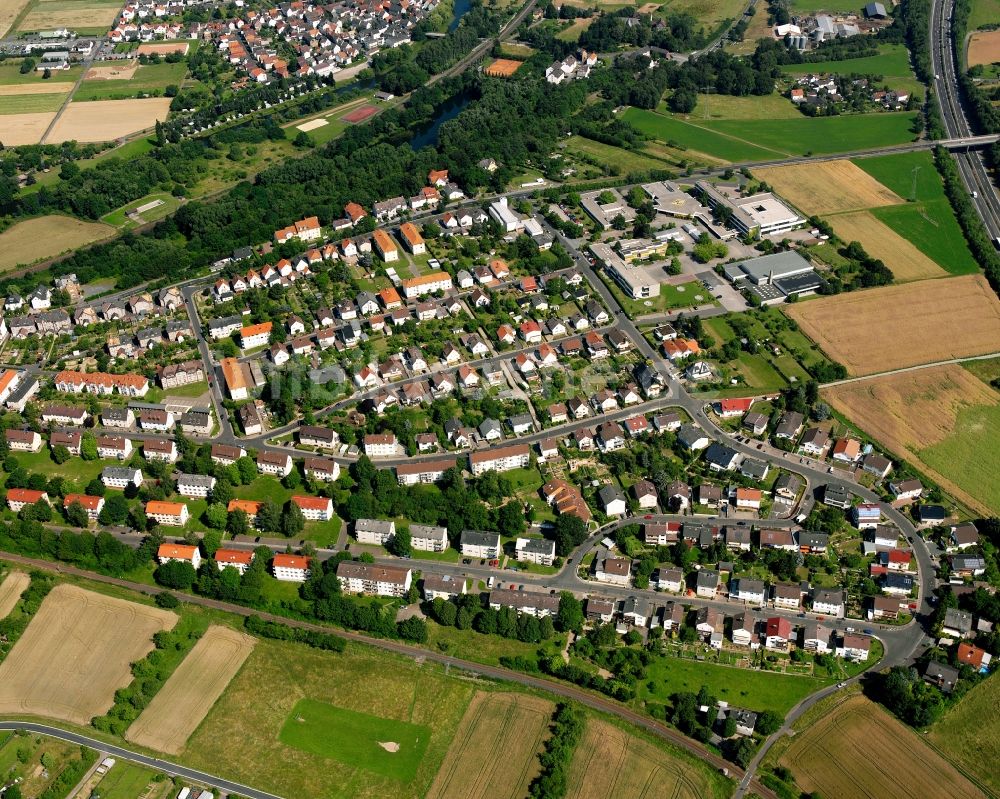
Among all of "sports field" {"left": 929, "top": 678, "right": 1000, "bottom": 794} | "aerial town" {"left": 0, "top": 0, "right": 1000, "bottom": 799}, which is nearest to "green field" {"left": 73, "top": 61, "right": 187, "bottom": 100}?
"aerial town" {"left": 0, "top": 0, "right": 1000, "bottom": 799}

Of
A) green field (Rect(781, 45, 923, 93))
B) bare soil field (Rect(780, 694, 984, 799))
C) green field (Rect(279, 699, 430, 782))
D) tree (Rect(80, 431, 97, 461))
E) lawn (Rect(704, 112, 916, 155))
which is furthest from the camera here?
green field (Rect(781, 45, 923, 93))

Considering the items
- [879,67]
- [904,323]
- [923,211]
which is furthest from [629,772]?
[879,67]

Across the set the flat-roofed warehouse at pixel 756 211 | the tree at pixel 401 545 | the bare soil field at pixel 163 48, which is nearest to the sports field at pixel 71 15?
the bare soil field at pixel 163 48

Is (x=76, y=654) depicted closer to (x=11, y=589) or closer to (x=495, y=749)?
(x=11, y=589)

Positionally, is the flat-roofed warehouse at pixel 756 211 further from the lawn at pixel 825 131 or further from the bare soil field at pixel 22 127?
the bare soil field at pixel 22 127

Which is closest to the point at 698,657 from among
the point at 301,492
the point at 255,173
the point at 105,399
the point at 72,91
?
the point at 301,492

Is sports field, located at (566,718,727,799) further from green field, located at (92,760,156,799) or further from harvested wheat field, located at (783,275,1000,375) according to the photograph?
harvested wheat field, located at (783,275,1000,375)
